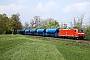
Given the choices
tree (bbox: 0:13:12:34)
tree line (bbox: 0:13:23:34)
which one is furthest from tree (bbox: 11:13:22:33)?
tree (bbox: 0:13:12:34)

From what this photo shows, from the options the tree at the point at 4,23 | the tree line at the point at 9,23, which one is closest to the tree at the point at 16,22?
the tree line at the point at 9,23

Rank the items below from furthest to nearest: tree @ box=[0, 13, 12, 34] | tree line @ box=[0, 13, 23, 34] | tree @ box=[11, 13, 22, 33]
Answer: tree @ box=[11, 13, 22, 33] → tree line @ box=[0, 13, 23, 34] → tree @ box=[0, 13, 12, 34]

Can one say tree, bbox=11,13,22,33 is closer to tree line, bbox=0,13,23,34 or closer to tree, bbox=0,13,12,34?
tree line, bbox=0,13,23,34

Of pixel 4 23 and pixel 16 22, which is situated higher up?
pixel 16 22

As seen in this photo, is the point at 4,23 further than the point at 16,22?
No

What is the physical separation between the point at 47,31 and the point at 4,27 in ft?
94.6

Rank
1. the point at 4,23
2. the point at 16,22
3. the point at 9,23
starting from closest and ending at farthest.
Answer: the point at 9,23, the point at 4,23, the point at 16,22

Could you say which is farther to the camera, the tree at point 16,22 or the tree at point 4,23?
the tree at point 16,22

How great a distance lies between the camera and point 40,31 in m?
53.2

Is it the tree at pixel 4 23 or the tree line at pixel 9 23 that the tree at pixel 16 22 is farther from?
the tree at pixel 4 23

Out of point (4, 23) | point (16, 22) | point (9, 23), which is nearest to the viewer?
point (9, 23)

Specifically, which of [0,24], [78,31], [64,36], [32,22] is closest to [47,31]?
[64,36]

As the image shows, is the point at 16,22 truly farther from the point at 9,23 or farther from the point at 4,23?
the point at 4,23

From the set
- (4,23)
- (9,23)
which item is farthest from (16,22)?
(4,23)
